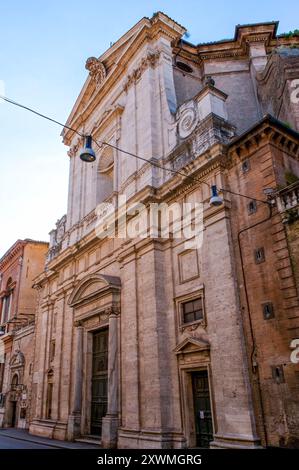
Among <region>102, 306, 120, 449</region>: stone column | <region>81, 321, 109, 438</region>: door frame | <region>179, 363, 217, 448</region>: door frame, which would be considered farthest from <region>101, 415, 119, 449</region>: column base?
<region>179, 363, 217, 448</region>: door frame

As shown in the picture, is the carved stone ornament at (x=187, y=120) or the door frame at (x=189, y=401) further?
the carved stone ornament at (x=187, y=120)

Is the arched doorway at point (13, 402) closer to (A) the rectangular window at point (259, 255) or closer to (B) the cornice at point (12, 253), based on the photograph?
(B) the cornice at point (12, 253)

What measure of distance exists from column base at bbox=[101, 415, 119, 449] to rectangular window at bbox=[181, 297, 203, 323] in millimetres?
4177

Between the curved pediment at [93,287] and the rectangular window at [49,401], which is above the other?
the curved pediment at [93,287]

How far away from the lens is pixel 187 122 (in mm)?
13961

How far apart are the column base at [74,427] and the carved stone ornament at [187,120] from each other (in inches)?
445

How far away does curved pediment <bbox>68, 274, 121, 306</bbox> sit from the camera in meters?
14.3

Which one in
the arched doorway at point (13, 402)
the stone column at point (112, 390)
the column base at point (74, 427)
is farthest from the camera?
the arched doorway at point (13, 402)

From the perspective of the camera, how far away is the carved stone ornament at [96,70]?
823 inches

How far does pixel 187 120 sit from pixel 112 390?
32.0 feet

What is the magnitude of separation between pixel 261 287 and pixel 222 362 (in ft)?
7.04

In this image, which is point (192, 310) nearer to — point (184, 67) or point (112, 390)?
point (112, 390)

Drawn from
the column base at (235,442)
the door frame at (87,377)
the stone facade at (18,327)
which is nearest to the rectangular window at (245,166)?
the column base at (235,442)
